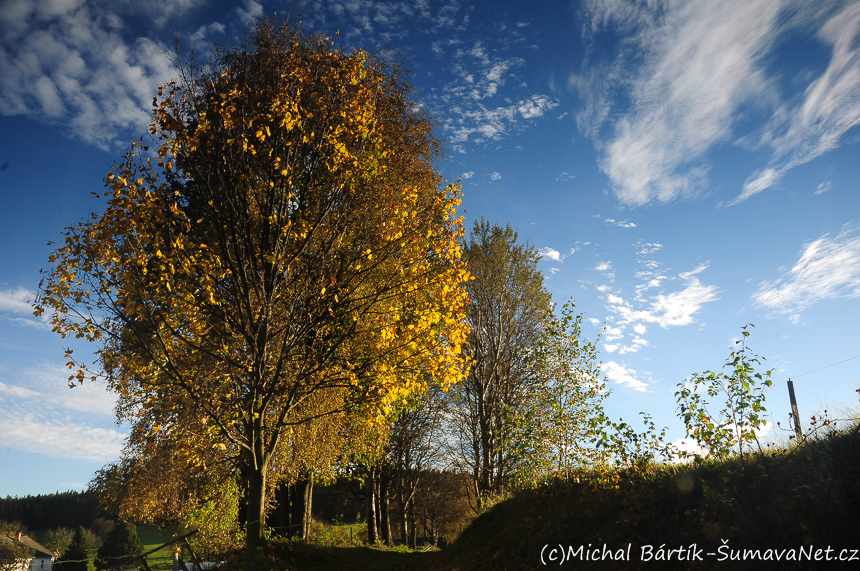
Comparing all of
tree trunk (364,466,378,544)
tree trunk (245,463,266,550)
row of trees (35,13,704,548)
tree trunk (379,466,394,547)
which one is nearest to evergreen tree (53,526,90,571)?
tree trunk (379,466,394,547)

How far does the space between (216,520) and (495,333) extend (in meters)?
12.6

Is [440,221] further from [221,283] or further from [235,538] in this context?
[235,538]

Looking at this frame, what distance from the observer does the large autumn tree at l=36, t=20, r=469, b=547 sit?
7891mm

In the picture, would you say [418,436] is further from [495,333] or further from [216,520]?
[216,520]

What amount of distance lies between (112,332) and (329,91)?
625 centimetres

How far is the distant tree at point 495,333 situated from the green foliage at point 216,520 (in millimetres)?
9429

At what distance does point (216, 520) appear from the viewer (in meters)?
14.8

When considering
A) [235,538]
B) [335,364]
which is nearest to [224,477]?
[235,538]

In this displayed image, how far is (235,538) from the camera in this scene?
48.6 ft

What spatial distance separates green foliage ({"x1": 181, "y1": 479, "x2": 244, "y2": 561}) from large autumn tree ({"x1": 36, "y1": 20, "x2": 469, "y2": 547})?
542 centimetres

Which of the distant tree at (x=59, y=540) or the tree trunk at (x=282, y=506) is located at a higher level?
the tree trunk at (x=282, y=506)

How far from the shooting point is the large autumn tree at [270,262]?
789 centimetres

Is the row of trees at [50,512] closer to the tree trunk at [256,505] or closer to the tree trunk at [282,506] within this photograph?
the tree trunk at [282,506]

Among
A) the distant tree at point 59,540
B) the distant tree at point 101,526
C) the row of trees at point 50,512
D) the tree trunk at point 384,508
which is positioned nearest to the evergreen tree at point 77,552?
the distant tree at point 59,540
